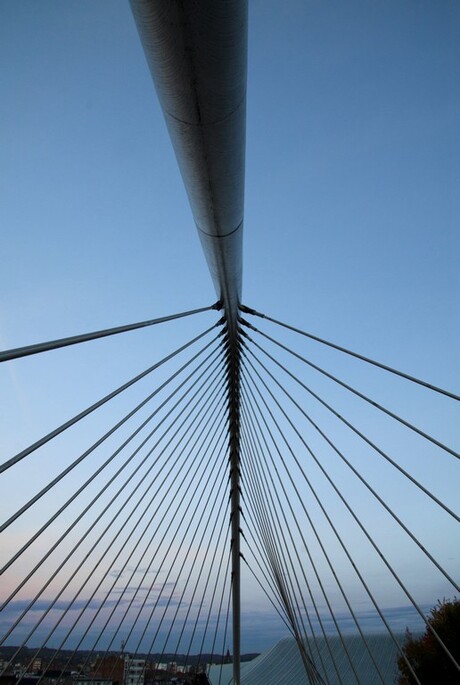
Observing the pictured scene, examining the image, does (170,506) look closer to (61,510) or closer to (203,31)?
(61,510)

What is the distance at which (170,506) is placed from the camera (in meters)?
13.8

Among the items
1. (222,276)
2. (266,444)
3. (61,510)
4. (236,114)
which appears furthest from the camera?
(266,444)

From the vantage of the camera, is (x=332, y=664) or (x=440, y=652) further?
(x=332, y=664)

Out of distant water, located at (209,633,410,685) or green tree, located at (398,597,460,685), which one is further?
distant water, located at (209,633,410,685)

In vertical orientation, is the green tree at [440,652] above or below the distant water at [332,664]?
below

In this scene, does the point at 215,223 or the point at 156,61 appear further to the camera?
the point at 215,223

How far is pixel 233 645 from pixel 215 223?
17.7 metres

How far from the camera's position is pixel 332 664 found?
158 feet

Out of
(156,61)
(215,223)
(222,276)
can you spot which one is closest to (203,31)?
(156,61)

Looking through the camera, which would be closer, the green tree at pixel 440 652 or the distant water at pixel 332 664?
the green tree at pixel 440 652

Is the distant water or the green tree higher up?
the distant water

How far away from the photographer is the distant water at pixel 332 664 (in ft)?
144

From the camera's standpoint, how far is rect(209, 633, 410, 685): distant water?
43.8m

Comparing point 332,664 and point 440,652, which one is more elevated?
point 332,664
